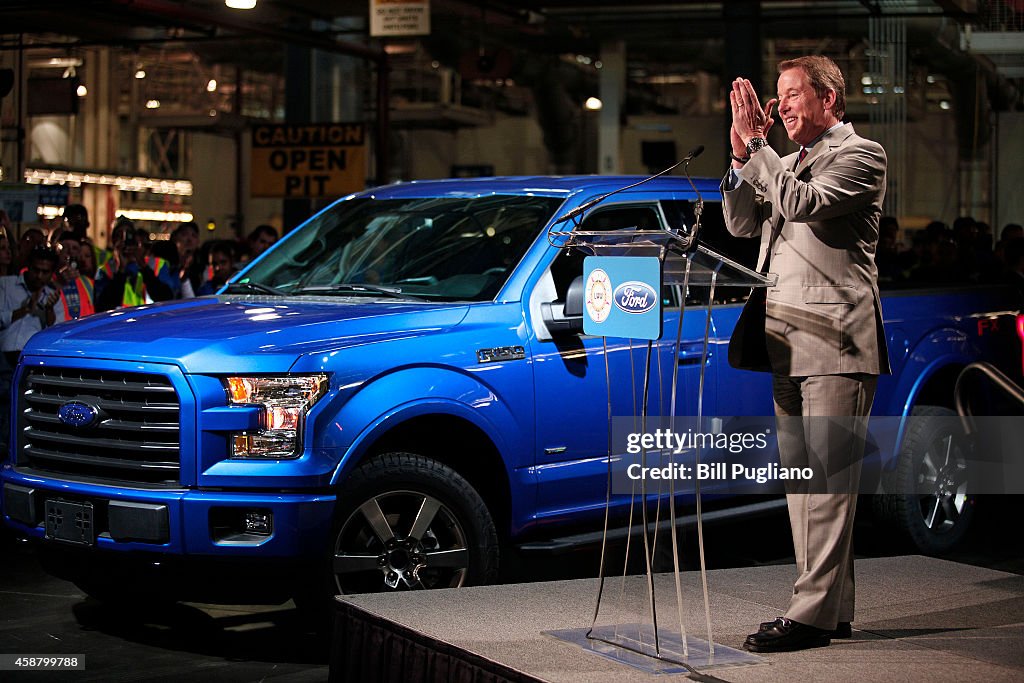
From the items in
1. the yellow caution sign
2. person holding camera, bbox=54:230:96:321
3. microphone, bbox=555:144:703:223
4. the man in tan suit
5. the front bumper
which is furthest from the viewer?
the yellow caution sign

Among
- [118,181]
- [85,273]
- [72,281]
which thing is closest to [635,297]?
[72,281]

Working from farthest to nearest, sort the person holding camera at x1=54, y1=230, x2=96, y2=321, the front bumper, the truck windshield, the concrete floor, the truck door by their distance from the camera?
the person holding camera at x1=54, y1=230, x2=96, y2=321 < the truck windshield < the truck door < the concrete floor < the front bumper

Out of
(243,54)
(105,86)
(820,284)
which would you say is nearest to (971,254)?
(820,284)

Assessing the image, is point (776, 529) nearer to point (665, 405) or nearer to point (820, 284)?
point (665, 405)

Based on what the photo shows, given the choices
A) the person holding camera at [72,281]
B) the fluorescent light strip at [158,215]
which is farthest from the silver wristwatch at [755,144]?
the fluorescent light strip at [158,215]

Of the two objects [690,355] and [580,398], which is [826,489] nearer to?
[580,398]

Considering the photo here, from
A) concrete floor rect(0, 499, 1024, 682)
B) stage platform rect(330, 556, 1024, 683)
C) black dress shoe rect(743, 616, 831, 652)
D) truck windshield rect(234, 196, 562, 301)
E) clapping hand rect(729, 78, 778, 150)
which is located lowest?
concrete floor rect(0, 499, 1024, 682)

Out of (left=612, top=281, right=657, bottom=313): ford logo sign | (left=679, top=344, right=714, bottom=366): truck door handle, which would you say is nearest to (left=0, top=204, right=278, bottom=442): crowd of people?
(left=679, top=344, right=714, bottom=366): truck door handle

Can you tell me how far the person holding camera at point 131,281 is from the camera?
10.7m

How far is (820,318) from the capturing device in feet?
15.4

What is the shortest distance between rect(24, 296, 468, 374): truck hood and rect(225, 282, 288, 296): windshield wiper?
0.97ft

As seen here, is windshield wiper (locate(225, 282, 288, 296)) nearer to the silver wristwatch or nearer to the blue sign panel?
the blue sign panel

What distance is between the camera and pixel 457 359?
236 inches

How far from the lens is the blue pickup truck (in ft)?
18.0
